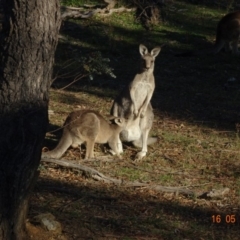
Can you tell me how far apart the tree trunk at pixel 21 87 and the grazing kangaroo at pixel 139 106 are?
3520 mm

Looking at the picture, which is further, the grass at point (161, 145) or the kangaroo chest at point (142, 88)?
the kangaroo chest at point (142, 88)

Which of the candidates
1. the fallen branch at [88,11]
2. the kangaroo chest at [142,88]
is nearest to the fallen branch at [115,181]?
the kangaroo chest at [142,88]

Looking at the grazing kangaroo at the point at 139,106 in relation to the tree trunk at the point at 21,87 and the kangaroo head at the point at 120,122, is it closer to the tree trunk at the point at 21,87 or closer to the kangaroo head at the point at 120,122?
the kangaroo head at the point at 120,122

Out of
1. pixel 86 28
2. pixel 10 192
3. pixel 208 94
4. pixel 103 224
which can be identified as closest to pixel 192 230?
pixel 103 224

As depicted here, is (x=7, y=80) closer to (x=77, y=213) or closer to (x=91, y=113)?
(x=77, y=213)

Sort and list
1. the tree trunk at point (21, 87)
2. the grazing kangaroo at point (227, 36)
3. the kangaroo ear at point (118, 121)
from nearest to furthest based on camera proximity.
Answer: the tree trunk at point (21, 87) < the kangaroo ear at point (118, 121) < the grazing kangaroo at point (227, 36)

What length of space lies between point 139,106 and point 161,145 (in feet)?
1.84

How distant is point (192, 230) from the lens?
610cm

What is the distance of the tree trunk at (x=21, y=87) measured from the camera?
5055mm

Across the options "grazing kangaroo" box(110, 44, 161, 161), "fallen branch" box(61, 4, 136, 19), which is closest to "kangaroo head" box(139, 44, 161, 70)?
"grazing kangaroo" box(110, 44, 161, 161)

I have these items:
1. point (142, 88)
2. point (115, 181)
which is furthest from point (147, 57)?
point (115, 181)

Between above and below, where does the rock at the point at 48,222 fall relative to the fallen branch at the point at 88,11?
below

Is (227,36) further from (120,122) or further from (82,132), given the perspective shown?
(82,132)

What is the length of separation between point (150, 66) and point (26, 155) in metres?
4.01
